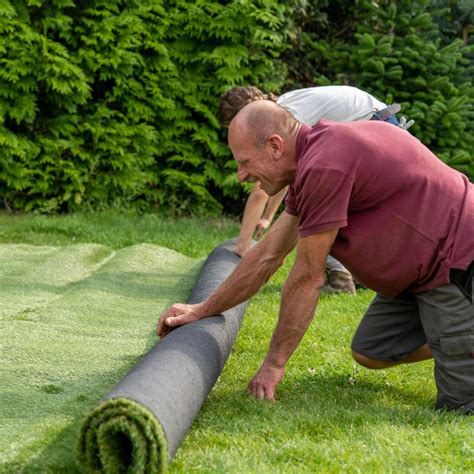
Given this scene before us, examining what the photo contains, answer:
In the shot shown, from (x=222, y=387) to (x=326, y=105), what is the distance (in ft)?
6.76

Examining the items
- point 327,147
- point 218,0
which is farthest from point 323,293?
point 218,0

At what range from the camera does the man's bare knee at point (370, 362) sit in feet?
12.7

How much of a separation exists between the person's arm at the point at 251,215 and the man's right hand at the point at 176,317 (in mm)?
2138

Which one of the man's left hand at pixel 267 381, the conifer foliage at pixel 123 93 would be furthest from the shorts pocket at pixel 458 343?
the conifer foliage at pixel 123 93

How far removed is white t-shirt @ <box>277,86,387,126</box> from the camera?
4.91 metres

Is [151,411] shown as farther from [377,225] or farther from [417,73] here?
[417,73]

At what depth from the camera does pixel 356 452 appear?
2.77 m

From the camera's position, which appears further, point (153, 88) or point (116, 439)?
point (153, 88)

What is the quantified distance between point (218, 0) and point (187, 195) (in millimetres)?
2374

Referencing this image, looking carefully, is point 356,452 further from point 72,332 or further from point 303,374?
point 72,332

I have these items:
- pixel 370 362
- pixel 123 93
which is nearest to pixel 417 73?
pixel 123 93

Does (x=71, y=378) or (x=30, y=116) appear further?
(x=30, y=116)

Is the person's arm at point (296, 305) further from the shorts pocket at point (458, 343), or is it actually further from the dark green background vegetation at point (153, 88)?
the dark green background vegetation at point (153, 88)

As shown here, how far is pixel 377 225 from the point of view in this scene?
327cm
